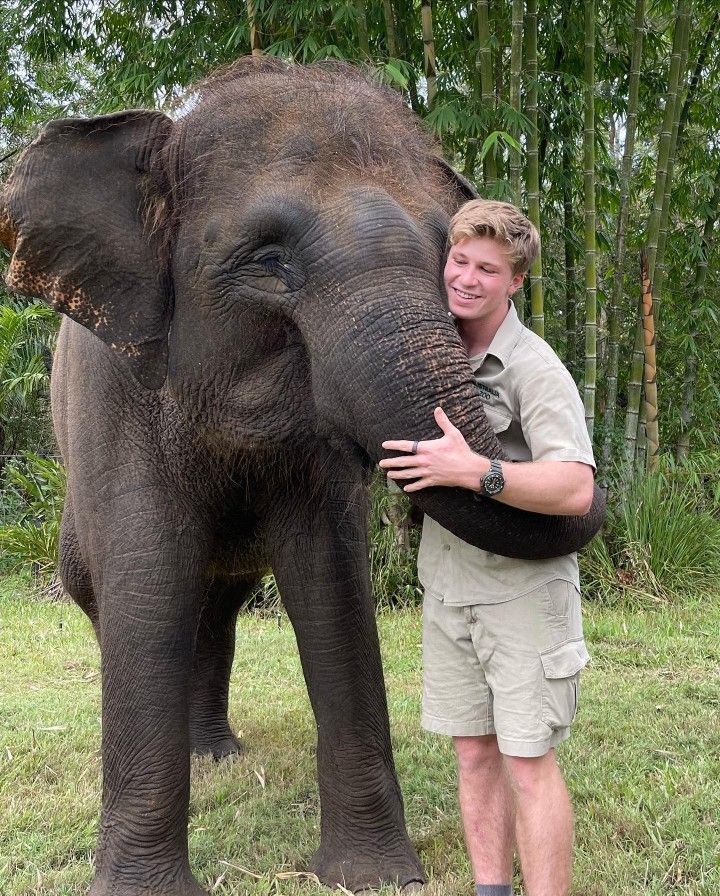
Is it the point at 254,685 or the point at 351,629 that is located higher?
the point at 351,629

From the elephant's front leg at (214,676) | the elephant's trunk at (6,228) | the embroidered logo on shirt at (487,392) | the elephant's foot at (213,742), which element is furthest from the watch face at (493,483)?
the elephant's foot at (213,742)

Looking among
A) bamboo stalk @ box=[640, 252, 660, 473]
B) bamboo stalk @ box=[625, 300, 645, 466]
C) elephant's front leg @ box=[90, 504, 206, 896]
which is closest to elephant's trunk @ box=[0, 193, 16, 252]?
elephant's front leg @ box=[90, 504, 206, 896]

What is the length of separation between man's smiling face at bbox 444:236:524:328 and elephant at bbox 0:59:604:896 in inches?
2.2

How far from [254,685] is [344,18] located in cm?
355

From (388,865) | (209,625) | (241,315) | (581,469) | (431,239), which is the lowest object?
(388,865)

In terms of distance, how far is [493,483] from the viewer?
2211 mm

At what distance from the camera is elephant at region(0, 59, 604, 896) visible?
2309 millimetres

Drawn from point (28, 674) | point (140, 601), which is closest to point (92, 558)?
point (140, 601)

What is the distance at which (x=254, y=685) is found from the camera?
17.9 feet

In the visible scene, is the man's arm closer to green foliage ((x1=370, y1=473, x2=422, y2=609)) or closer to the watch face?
the watch face

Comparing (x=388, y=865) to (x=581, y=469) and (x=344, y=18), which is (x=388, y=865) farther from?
(x=344, y=18)

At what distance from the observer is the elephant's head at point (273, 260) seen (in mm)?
2252

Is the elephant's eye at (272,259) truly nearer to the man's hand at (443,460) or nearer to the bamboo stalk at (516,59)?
the man's hand at (443,460)

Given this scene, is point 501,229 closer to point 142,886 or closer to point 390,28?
point 142,886
